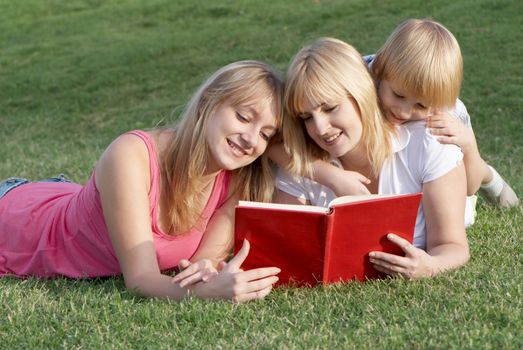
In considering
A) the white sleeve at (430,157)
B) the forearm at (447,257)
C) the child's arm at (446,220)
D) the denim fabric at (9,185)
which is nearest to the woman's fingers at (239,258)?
the child's arm at (446,220)

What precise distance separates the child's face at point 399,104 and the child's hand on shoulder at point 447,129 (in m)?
0.05

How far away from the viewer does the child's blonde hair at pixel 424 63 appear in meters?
4.09

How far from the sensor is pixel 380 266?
394 centimetres

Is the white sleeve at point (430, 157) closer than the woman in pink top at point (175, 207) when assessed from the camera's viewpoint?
No

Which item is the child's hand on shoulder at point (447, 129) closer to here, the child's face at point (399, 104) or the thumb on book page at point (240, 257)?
the child's face at point (399, 104)

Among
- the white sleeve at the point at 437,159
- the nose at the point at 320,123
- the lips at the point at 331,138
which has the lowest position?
the white sleeve at the point at 437,159

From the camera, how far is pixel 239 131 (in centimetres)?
407

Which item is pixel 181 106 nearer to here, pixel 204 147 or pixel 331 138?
pixel 204 147

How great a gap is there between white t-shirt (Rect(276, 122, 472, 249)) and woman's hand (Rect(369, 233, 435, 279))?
0.38 meters

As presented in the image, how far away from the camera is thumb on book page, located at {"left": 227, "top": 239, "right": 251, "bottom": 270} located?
3732 mm

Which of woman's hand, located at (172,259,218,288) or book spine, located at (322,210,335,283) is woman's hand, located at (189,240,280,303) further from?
book spine, located at (322,210,335,283)

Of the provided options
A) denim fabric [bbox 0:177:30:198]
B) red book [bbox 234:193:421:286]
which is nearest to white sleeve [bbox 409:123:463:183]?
red book [bbox 234:193:421:286]

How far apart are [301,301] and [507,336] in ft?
3.08

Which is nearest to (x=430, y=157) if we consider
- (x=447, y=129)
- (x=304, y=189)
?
(x=447, y=129)
